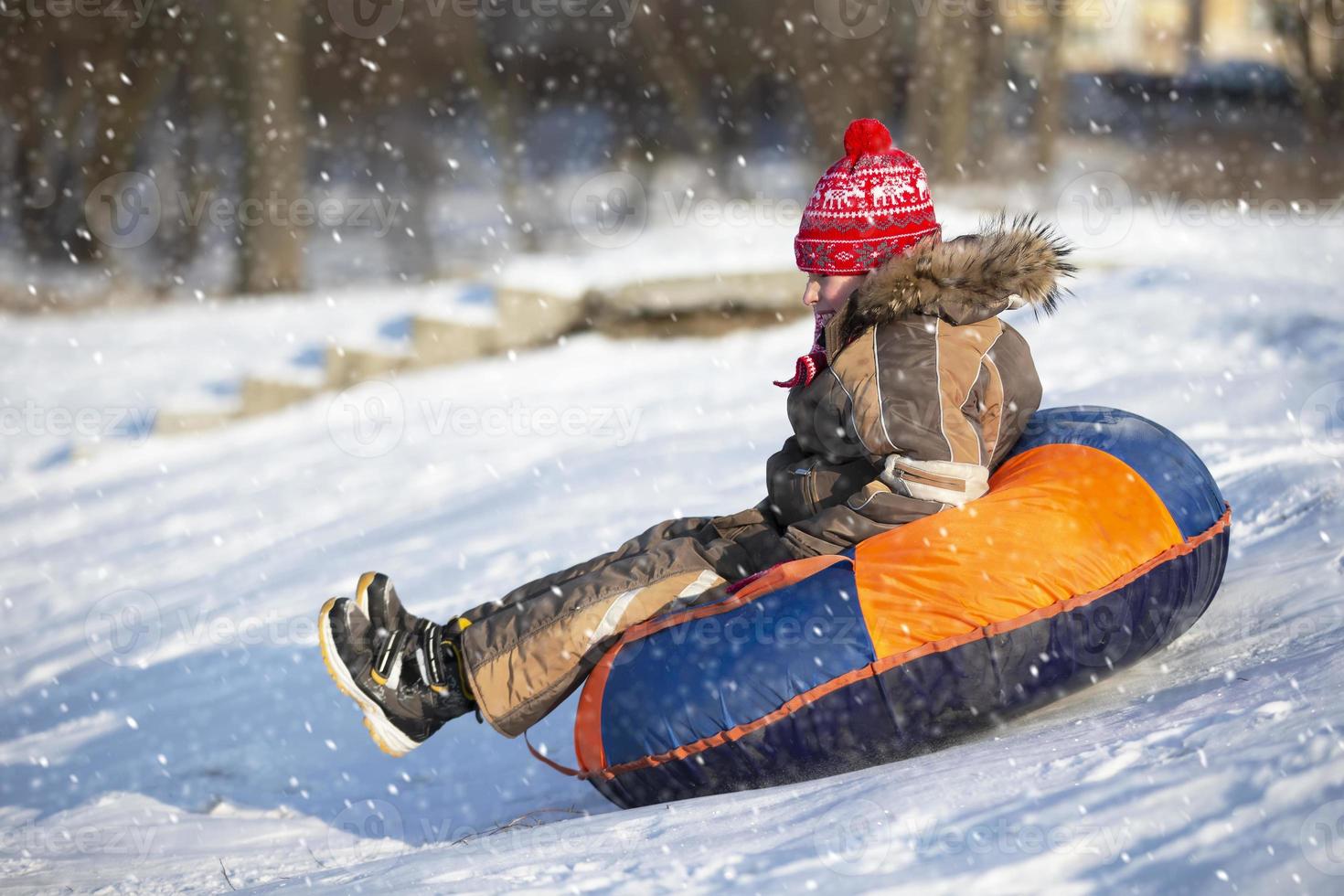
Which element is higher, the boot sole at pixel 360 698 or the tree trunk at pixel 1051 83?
the tree trunk at pixel 1051 83

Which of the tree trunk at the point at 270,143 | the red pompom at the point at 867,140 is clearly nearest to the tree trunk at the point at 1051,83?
the tree trunk at the point at 270,143

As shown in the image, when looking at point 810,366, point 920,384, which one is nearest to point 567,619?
point 810,366

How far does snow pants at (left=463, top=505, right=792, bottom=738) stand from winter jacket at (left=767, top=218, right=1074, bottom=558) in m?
0.24

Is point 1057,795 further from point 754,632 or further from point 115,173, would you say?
point 115,173

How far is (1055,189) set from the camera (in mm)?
14492

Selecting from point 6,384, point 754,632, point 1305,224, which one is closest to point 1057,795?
point 754,632

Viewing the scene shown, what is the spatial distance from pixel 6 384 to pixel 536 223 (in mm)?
8788

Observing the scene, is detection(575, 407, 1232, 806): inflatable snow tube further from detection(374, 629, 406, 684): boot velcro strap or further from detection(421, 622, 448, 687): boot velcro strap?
detection(374, 629, 406, 684): boot velcro strap

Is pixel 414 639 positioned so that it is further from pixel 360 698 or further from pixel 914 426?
pixel 914 426

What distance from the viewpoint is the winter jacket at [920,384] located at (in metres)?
2.73

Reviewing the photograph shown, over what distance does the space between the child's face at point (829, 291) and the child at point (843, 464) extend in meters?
0.02

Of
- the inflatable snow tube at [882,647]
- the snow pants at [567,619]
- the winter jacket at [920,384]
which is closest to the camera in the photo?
the inflatable snow tube at [882,647]

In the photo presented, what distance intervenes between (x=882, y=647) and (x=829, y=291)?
937 millimetres

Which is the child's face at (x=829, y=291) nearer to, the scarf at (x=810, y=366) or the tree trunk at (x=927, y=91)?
the scarf at (x=810, y=366)
